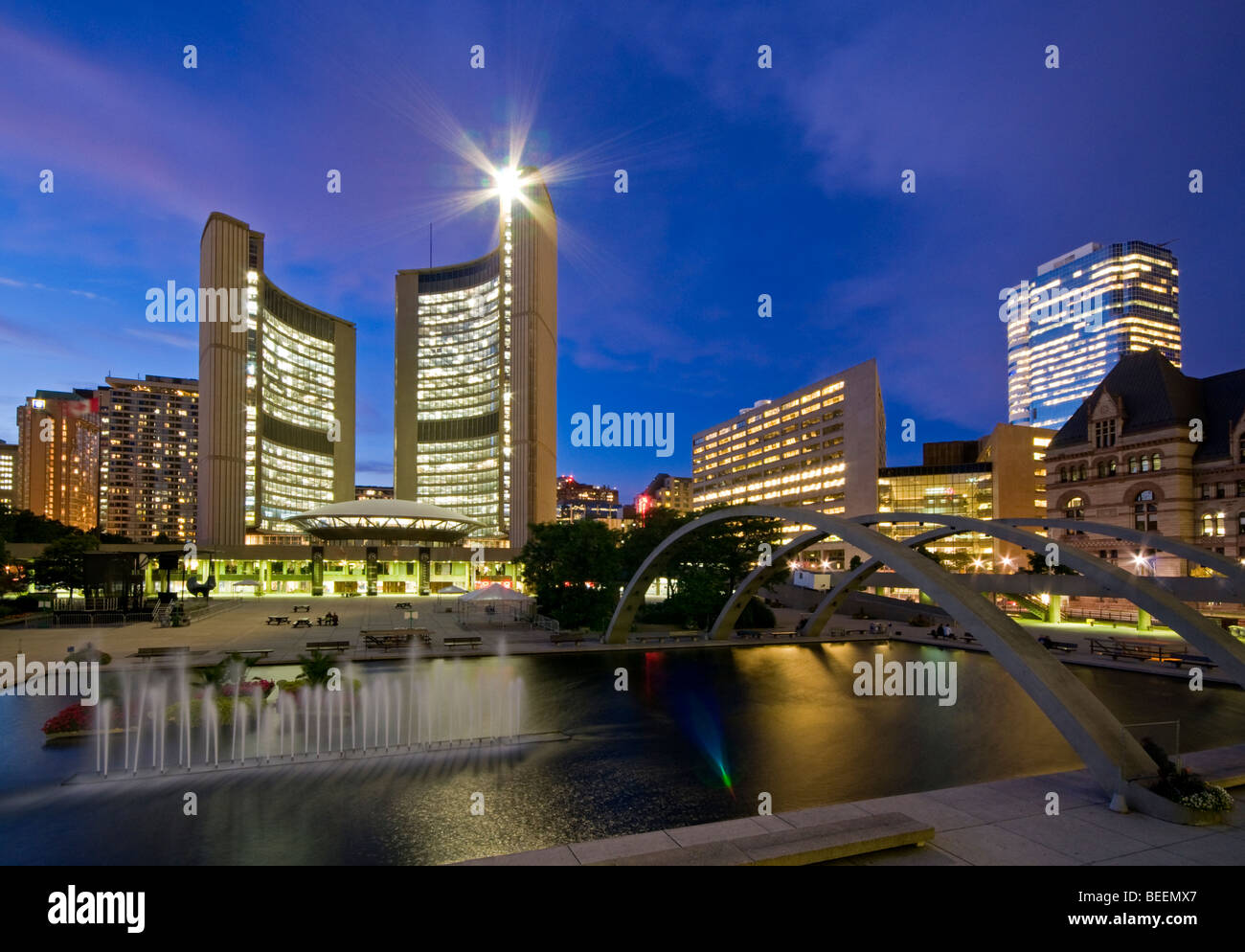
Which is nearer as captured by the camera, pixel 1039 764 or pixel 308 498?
pixel 1039 764

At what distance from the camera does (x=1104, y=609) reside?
5200 centimetres

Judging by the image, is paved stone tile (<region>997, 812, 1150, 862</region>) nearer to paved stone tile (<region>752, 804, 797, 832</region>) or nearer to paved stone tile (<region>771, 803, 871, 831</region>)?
paved stone tile (<region>771, 803, 871, 831</region>)

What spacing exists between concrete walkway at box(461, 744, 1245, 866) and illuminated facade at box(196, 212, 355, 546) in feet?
356

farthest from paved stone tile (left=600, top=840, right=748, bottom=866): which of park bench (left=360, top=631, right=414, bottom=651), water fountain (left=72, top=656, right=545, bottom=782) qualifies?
park bench (left=360, top=631, right=414, bottom=651)

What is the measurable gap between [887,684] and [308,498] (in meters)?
140

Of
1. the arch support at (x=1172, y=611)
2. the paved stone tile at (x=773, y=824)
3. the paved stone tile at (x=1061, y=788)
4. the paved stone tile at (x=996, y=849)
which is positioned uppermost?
the arch support at (x=1172, y=611)

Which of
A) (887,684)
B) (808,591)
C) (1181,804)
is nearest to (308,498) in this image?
(808,591)

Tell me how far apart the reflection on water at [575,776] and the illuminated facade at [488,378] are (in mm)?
88965

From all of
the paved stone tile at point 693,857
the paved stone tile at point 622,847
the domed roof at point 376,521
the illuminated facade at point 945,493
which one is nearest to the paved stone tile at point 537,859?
the paved stone tile at point 622,847

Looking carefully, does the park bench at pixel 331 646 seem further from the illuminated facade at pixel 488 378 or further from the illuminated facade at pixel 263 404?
the illuminated facade at pixel 263 404

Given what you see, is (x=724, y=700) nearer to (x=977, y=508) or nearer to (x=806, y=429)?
(x=977, y=508)

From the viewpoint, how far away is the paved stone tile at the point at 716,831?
9742 millimetres

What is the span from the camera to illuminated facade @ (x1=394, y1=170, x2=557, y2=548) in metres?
114
